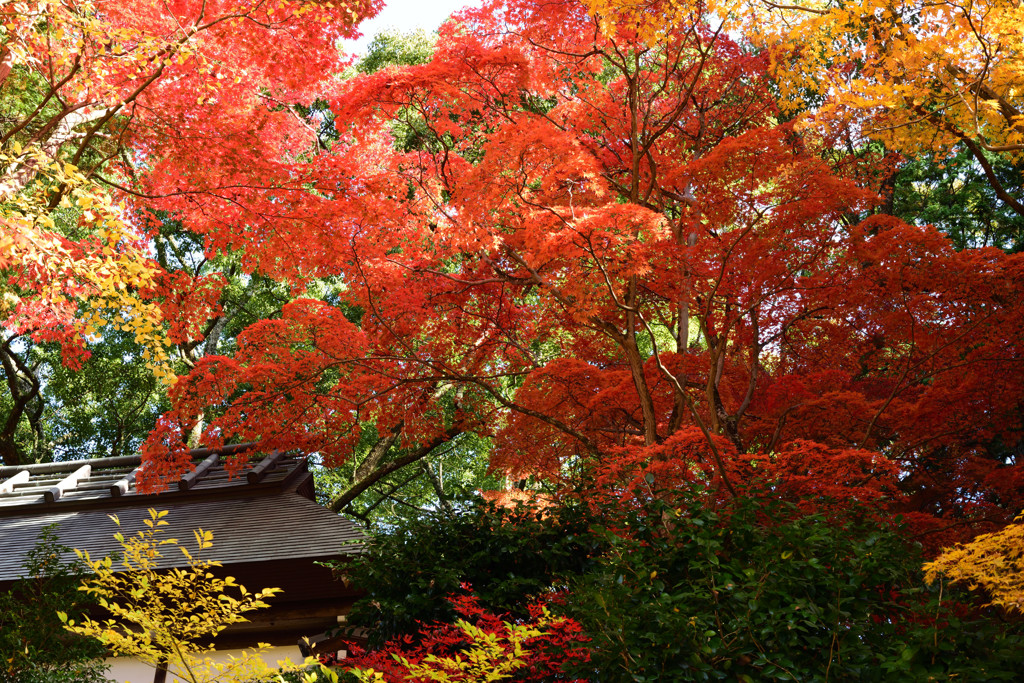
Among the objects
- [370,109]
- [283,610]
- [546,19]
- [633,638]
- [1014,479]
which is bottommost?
[283,610]

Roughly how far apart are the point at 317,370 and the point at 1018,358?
668 centimetres

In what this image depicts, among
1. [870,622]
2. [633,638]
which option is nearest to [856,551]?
[870,622]

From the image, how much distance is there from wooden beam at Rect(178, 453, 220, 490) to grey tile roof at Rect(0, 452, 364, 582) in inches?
1.9

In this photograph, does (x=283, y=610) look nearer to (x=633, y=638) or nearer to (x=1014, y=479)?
(x=633, y=638)

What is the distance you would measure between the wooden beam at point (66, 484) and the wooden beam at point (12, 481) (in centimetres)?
68

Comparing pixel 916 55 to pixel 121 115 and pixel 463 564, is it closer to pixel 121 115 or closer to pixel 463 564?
pixel 463 564

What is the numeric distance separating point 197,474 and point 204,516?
0.84m

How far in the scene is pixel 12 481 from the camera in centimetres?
945

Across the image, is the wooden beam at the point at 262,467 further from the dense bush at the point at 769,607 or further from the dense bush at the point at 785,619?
the dense bush at the point at 785,619

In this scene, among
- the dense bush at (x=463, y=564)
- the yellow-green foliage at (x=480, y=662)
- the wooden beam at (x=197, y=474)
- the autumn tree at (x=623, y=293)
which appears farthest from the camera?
the wooden beam at (x=197, y=474)

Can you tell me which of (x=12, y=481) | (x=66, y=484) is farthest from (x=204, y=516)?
(x=12, y=481)

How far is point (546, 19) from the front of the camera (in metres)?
8.47

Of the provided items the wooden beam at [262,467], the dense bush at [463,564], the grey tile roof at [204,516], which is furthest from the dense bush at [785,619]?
the wooden beam at [262,467]

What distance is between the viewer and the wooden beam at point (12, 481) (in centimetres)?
930
